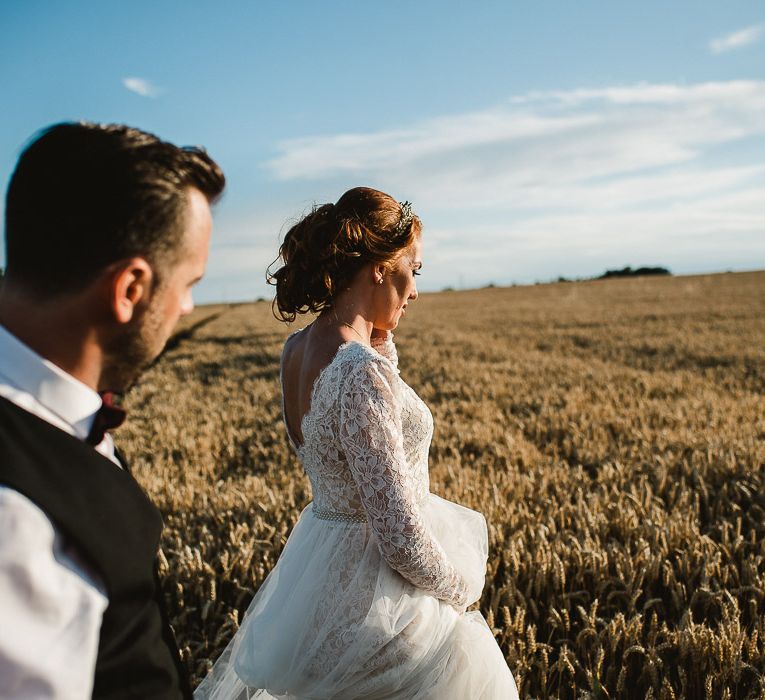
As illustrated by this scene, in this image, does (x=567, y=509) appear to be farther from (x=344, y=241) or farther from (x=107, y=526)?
(x=107, y=526)

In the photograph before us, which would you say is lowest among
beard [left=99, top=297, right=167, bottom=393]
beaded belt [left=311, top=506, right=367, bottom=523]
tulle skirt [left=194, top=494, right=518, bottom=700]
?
tulle skirt [left=194, top=494, right=518, bottom=700]

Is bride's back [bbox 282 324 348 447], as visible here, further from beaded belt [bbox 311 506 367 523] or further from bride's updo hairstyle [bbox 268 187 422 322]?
beaded belt [bbox 311 506 367 523]

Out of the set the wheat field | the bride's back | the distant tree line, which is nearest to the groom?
the bride's back

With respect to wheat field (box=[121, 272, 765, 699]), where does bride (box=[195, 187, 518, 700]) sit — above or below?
above

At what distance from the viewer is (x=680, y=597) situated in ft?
10.6

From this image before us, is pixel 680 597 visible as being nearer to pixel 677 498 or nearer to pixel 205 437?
pixel 677 498

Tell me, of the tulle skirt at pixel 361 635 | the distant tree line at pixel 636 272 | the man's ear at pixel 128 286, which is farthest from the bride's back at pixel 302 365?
the distant tree line at pixel 636 272

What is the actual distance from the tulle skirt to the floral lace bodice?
11 cm

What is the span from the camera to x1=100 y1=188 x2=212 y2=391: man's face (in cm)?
131

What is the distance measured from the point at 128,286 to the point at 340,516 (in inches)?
49.7

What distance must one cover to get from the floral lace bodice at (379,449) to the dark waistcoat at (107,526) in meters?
0.73

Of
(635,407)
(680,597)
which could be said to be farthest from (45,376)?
(635,407)

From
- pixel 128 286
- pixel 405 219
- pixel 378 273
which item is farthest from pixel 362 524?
pixel 128 286

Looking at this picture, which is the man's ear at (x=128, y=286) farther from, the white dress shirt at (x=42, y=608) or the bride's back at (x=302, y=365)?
the bride's back at (x=302, y=365)
